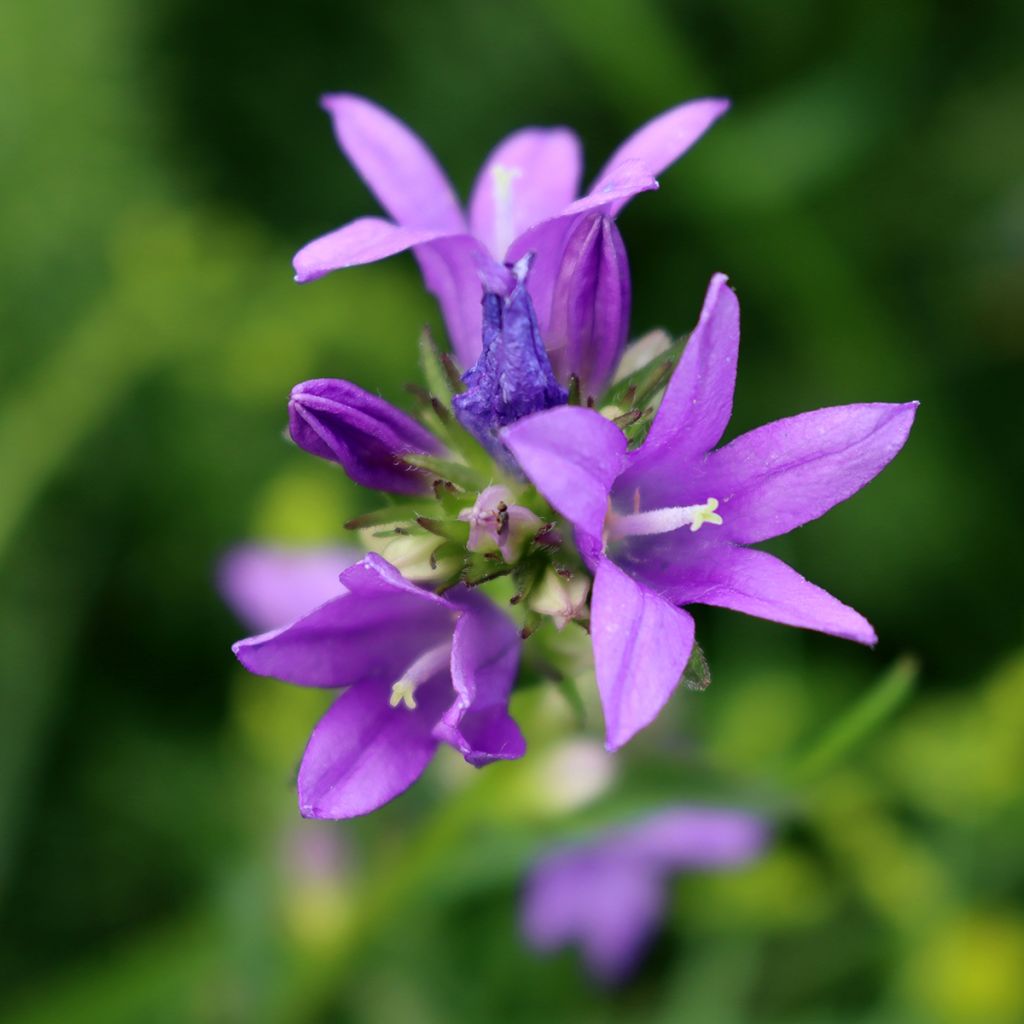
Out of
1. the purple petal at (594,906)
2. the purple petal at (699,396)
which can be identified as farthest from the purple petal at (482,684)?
the purple petal at (594,906)

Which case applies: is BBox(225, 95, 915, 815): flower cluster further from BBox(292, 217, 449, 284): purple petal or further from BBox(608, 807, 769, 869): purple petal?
BBox(608, 807, 769, 869): purple petal

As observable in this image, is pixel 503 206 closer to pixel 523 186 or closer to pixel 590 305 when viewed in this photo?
pixel 523 186

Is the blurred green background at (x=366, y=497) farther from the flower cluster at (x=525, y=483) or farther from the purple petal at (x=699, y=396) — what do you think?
the purple petal at (x=699, y=396)

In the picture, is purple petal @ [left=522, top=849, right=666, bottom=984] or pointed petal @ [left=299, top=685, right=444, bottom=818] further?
purple petal @ [left=522, top=849, right=666, bottom=984]

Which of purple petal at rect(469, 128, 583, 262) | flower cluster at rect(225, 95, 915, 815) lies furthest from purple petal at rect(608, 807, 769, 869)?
purple petal at rect(469, 128, 583, 262)

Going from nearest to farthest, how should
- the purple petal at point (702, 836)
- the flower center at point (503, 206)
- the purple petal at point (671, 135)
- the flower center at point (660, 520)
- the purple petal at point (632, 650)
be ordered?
1. the purple petal at point (632, 650)
2. the flower center at point (660, 520)
3. the purple petal at point (671, 135)
4. the flower center at point (503, 206)
5. the purple petal at point (702, 836)

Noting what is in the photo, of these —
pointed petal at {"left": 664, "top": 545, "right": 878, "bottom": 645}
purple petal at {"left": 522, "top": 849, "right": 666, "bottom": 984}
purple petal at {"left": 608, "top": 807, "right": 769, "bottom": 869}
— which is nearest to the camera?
pointed petal at {"left": 664, "top": 545, "right": 878, "bottom": 645}

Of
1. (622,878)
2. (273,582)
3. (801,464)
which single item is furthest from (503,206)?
(622,878)
